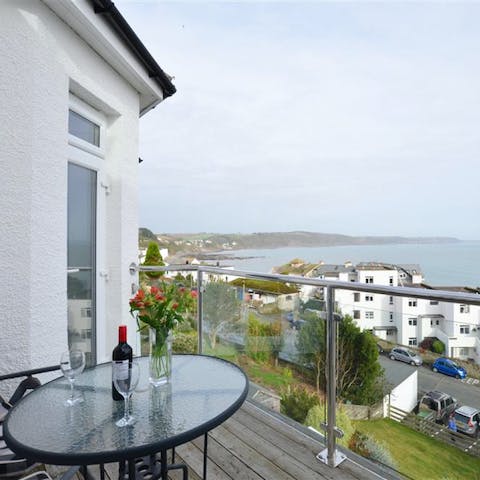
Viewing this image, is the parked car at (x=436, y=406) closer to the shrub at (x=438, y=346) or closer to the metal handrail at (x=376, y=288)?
the shrub at (x=438, y=346)

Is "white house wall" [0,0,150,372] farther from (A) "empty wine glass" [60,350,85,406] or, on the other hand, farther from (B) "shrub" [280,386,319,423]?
(B) "shrub" [280,386,319,423]

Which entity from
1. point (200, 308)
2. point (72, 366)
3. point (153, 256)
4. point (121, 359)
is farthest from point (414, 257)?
point (72, 366)

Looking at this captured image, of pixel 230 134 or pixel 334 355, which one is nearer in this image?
pixel 334 355

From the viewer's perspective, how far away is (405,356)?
1877mm

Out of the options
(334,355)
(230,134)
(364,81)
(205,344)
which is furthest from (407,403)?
(230,134)

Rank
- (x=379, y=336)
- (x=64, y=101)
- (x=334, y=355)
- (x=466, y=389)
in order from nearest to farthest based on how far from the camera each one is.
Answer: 1. (x=466, y=389)
2. (x=379, y=336)
3. (x=334, y=355)
4. (x=64, y=101)

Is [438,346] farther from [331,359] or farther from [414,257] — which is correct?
[414,257]

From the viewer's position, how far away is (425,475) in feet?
6.15

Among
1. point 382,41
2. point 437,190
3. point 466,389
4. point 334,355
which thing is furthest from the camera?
point 437,190

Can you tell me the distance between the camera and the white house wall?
240 centimetres

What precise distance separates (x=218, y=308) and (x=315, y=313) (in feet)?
5.11

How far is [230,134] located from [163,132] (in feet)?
37.3

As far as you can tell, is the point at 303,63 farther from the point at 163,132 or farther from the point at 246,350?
the point at 246,350

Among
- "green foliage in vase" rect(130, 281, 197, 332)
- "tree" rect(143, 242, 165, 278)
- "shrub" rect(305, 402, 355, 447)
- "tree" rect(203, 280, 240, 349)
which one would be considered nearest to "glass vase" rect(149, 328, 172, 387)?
"green foliage in vase" rect(130, 281, 197, 332)
